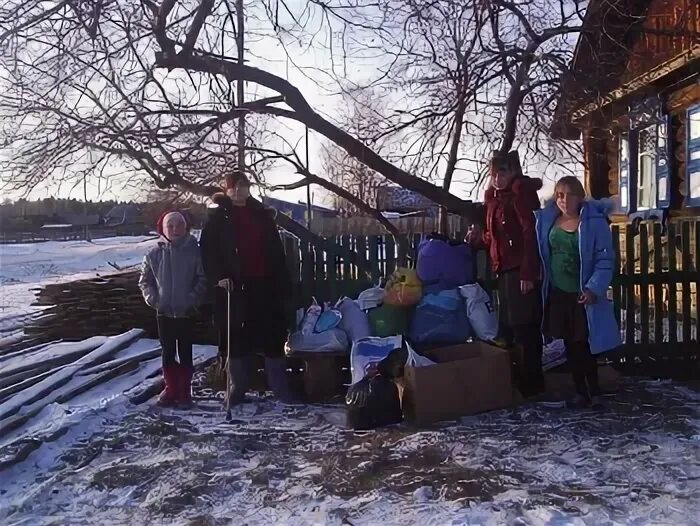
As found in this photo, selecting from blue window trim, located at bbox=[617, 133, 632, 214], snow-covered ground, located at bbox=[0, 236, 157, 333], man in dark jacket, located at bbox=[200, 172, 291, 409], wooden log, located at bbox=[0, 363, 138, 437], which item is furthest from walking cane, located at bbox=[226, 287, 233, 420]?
snow-covered ground, located at bbox=[0, 236, 157, 333]

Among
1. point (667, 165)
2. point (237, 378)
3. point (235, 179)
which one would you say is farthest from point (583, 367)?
point (667, 165)

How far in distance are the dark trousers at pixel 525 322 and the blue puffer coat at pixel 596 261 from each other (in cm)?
28

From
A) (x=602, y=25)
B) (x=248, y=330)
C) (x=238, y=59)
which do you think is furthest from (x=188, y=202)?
(x=602, y=25)

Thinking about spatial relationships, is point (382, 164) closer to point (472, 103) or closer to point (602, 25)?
point (472, 103)

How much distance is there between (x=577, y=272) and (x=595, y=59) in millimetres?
3362

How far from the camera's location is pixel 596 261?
205 inches

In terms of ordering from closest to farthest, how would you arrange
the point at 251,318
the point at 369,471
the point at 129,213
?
the point at 369,471 → the point at 251,318 → the point at 129,213

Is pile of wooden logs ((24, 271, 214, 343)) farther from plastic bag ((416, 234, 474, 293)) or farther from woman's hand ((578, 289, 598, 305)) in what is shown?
woman's hand ((578, 289, 598, 305))

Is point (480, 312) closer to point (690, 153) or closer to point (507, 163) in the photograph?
point (507, 163)

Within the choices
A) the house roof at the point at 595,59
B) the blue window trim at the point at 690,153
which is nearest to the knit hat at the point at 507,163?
the house roof at the point at 595,59

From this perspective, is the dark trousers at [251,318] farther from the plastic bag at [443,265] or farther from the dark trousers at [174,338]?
the plastic bag at [443,265]

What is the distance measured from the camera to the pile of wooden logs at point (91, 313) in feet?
38.9

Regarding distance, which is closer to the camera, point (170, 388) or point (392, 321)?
point (170, 388)

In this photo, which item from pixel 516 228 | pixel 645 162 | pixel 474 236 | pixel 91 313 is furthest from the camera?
pixel 91 313
